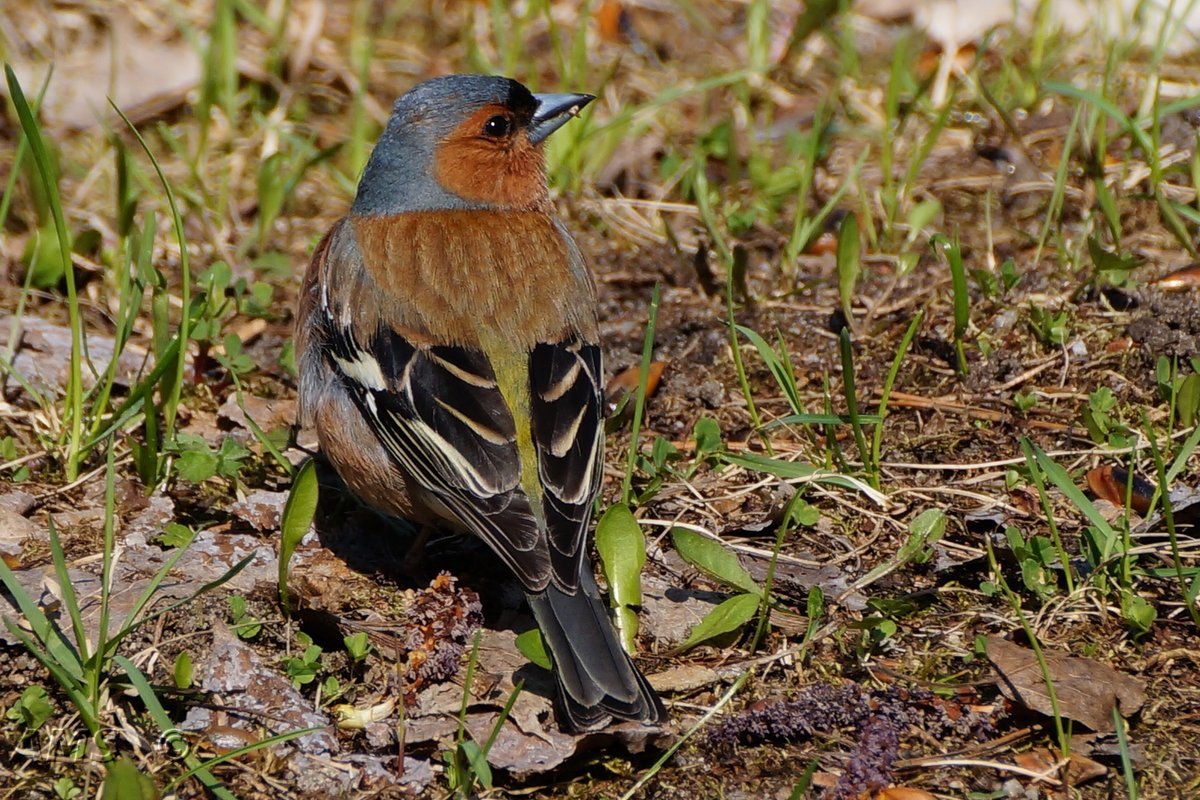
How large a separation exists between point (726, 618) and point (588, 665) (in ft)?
1.60

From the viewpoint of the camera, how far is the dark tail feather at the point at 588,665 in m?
3.45

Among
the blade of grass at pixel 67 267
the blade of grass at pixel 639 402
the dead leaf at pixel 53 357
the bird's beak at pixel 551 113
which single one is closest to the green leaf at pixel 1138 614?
the blade of grass at pixel 639 402

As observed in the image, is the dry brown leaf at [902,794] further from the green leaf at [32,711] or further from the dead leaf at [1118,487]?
the green leaf at [32,711]

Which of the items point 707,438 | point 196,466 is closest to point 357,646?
point 196,466

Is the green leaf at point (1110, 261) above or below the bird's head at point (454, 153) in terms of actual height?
below

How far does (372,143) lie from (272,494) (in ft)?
9.06

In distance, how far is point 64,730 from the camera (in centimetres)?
352

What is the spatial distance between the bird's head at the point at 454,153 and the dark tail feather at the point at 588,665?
185 cm

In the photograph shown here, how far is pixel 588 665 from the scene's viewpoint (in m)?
3.53

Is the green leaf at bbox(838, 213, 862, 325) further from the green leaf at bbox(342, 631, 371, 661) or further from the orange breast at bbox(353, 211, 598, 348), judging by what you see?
the green leaf at bbox(342, 631, 371, 661)

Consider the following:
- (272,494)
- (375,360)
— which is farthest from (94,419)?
(375,360)

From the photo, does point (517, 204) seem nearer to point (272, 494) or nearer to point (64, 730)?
point (272, 494)

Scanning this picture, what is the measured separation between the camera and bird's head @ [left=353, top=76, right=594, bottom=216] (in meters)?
5.04

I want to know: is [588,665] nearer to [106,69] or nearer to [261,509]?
[261,509]
